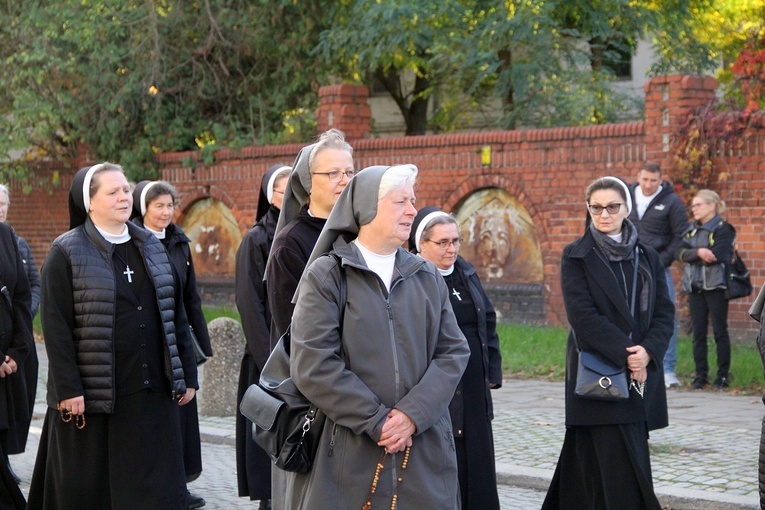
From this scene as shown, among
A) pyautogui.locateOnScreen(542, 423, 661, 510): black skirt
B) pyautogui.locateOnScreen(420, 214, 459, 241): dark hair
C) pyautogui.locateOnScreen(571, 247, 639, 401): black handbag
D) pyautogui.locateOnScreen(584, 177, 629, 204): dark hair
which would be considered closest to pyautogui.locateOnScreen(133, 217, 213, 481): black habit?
pyautogui.locateOnScreen(420, 214, 459, 241): dark hair

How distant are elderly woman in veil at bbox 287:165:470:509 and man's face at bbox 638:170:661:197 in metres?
7.87

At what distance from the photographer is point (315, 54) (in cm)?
2036

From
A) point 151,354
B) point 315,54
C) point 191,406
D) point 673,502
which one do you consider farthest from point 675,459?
point 315,54

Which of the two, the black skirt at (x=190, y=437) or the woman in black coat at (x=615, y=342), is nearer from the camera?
the woman in black coat at (x=615, y=342)

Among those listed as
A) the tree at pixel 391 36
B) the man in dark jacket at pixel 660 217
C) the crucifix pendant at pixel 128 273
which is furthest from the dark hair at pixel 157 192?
the tree at pixel 391 36

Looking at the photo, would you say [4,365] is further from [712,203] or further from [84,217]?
[712,203]

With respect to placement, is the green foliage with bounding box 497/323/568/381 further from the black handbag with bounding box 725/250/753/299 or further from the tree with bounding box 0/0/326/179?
the tree with bounding box 0/0/326/179

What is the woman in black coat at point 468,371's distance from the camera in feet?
21.5

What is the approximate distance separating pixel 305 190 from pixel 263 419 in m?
1.53

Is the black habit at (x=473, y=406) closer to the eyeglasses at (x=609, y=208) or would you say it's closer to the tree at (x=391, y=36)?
the eyeglasses at (x=609, y=208)

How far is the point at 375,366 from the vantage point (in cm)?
477

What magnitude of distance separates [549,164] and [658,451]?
720 cm

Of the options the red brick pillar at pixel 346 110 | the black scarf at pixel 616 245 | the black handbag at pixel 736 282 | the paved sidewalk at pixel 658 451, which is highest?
the red brick pillar at pixel 346 110

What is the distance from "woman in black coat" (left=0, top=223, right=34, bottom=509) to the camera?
817cm
